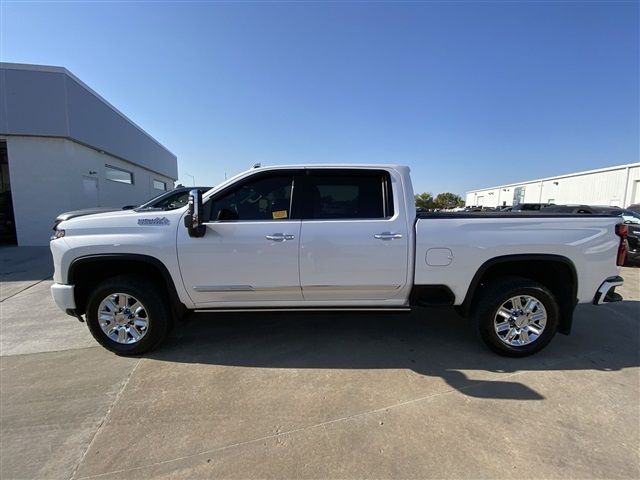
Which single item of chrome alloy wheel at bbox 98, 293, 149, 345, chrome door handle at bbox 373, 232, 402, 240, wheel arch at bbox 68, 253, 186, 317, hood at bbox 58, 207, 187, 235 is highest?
hood at bbox 58, 207, 187, 235

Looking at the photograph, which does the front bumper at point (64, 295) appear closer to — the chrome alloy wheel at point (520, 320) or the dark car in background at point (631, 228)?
the chrome alloy wheel at point (520, 320)

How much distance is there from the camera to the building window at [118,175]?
15.9 m

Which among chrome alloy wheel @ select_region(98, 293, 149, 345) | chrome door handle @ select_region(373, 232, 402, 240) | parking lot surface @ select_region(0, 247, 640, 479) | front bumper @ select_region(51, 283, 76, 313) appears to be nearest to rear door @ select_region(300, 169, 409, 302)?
chrome door handle @ select_region(373, 232, 402, 240)

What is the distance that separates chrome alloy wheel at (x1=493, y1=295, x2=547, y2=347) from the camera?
3.46 metres

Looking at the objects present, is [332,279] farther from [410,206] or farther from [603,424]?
[603,424]

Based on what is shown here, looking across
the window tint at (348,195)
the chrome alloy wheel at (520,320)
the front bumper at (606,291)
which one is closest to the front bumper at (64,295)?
the window tint at (348,195)

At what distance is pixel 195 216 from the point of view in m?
3.17

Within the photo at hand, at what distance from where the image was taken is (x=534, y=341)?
11.4 ft

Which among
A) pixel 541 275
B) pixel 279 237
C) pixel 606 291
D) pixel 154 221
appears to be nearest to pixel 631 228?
pixel 606 291

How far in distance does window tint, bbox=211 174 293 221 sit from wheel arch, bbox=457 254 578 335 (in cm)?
212

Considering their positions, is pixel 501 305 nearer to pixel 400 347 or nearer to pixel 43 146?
pixel 400 347

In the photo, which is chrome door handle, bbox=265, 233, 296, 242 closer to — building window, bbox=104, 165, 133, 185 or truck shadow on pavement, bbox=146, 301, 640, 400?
truck shadow on pavement, bbox=146, 301, 640, 400

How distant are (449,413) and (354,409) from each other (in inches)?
29.8

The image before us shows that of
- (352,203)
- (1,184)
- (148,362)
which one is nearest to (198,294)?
(148,362)
